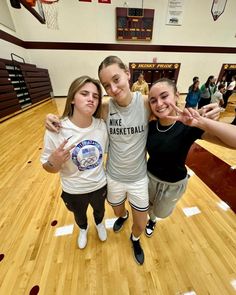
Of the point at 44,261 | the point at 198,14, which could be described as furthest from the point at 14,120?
the point at 198,14

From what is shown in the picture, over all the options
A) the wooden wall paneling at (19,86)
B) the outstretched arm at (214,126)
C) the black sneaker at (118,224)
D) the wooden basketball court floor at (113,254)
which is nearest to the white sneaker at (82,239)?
the wooden basketball court floor at (113,254)

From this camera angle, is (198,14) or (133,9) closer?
(133,9)

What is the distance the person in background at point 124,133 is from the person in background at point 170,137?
0.09 metres

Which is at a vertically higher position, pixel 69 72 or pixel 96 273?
pixel 69 72

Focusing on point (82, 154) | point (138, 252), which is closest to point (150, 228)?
point (138, 252)

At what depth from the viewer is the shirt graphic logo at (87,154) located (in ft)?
3.39

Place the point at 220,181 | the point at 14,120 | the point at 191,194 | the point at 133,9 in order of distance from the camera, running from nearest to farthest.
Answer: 1. the point at 191,194
2. the point at 220,181
3. the point at 14,120
4. the point at 133,9

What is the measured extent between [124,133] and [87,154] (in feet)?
0.95

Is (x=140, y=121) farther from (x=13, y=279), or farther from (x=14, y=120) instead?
(x=14, y=120)

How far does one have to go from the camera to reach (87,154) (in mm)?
1065

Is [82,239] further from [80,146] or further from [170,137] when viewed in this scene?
[170,137]

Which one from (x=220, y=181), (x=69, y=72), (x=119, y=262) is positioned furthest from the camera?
(x=69, y=72)

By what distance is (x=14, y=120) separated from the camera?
16.7ft

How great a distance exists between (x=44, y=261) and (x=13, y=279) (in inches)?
9.3
